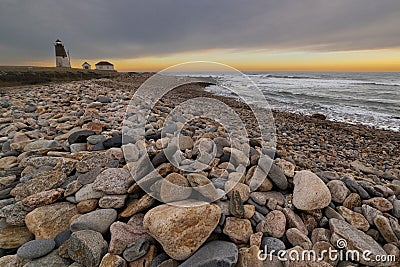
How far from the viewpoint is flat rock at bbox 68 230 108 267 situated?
1785 millimetres

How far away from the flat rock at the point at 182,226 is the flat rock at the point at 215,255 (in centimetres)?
5

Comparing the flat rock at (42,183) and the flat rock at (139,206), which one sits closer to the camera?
the flat rock at (139,206)

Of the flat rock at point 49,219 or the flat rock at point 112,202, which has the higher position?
the flat rock at point 112,202

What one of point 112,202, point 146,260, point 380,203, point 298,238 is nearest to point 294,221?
point 298,238

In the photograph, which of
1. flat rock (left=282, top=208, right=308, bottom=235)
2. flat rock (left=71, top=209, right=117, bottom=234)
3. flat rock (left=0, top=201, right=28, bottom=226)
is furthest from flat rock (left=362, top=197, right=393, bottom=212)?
flat rock (left=0, top=201, right=28, bottom=226)

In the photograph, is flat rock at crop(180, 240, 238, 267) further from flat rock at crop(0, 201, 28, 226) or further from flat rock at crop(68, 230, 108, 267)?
flat rock at crop(0, 201, 28, 226)

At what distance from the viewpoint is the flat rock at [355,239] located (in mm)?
1848

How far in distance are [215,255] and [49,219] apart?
155 cm

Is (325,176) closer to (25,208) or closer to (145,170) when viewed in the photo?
(145,170)

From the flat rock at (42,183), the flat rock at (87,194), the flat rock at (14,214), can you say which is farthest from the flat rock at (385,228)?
the flat rock at (14,214)

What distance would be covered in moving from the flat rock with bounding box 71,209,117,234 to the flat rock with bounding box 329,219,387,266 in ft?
6.25

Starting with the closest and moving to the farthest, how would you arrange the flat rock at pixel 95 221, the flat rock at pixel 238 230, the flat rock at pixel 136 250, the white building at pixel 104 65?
the flat rock at pixel 136 250
the flat rock at pixel 238 230
the flat rock at pixel 95 221
the white building at pixel 104 65

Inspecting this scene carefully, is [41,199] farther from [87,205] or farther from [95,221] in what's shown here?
[95,221]
